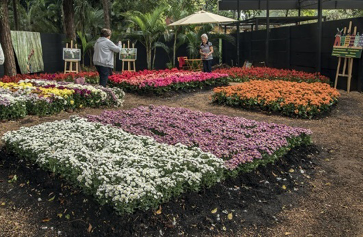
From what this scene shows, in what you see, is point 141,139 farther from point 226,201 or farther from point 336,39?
point 336,39

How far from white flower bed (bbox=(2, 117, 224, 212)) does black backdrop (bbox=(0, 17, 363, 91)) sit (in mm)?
8127

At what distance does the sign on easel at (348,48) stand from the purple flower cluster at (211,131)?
5.70 metres

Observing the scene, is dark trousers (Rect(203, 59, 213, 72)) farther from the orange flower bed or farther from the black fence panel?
the orange flower bed

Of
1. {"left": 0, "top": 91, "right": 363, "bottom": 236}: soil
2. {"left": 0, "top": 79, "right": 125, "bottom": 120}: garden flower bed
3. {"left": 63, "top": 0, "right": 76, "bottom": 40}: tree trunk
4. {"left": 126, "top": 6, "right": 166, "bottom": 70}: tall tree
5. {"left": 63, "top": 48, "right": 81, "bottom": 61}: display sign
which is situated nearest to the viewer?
{"left": 0, "top": 91, "right": 363, "bottom": 236}: soil

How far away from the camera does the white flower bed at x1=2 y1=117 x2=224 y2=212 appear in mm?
3900

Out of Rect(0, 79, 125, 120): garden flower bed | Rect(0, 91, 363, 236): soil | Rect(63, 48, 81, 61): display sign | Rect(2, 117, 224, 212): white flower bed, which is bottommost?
Rect(0, 91, 363, 236): soil

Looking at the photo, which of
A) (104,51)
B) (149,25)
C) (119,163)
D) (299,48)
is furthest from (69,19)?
(119,163)

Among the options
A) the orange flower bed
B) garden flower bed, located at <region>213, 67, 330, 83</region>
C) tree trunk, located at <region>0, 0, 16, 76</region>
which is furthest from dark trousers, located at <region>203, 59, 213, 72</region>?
tree trunk, located at <region>0, 0, 16, 76</region>

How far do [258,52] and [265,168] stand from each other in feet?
50.0

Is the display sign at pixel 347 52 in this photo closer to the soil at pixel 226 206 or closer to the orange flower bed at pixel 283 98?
the orange flower bed at pixel 283 98

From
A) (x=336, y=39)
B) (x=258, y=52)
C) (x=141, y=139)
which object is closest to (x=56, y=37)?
(x=258, y=52)

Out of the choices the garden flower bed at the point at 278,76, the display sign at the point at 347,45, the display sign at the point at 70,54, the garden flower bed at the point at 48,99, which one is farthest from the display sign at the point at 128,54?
the display sign at the point at 347,45

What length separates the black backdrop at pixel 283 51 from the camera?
1282 cm

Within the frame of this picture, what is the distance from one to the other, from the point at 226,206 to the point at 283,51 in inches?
539
